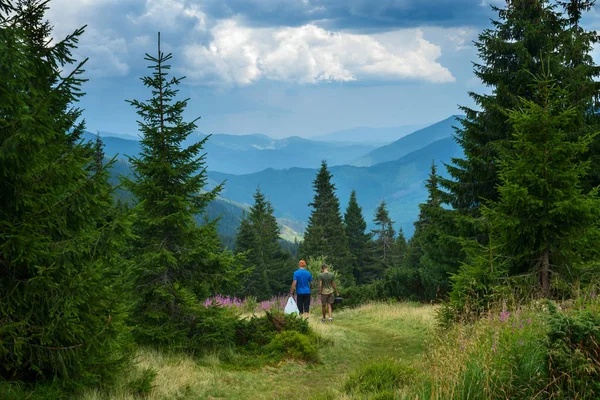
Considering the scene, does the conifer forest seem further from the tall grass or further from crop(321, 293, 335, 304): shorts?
crop(321, 293, 335, 304): shorts

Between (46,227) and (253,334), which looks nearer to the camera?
(46,227)

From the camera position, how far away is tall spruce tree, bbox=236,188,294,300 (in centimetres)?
5522

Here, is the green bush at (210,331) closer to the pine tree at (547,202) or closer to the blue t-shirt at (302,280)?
the blue t-shirt at (302,280)

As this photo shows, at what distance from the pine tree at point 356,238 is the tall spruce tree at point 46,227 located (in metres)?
65.6

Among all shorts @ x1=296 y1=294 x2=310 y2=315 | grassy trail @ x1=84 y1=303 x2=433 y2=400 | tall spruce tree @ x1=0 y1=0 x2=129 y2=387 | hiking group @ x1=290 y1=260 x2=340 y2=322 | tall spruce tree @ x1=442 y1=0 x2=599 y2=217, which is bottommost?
grassy trail @ x1=84 y1=303 x2=433 y2=400

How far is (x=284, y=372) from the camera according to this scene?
319 inches

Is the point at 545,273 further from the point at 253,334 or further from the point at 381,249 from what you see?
the point at 381,249

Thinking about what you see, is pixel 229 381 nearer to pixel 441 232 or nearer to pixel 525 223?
→ pixel 525 223

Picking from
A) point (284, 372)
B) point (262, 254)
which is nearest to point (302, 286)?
point (284, 372)

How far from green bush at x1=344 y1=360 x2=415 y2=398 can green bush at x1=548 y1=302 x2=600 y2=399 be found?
187 centimetres

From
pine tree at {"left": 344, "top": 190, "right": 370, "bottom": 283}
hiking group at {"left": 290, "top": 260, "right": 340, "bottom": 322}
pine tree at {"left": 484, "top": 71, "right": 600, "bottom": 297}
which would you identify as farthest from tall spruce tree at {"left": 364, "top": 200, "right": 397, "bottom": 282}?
pine tree at {"left": 484, "top": 71, "right": 600, "bottom": 297}

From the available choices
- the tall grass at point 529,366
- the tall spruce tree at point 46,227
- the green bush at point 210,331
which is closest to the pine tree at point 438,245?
the green bush at point 210,331

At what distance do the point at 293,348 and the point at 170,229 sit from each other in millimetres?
3572

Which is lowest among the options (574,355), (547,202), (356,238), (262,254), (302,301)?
(302,301)
